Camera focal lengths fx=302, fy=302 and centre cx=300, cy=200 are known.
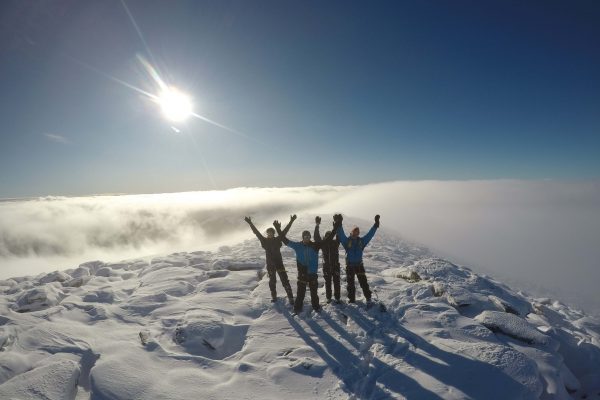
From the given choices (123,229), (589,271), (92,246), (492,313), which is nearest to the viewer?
(492,313)

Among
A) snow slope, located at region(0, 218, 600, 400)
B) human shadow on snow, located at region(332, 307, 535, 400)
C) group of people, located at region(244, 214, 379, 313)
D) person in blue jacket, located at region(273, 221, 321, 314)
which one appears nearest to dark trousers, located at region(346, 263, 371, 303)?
group of people, located at region(244, 214, 379, 313)

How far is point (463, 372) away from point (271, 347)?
4.12 meters

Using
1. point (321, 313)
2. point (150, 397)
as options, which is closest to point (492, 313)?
point (321, 313)

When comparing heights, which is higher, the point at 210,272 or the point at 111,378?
the point at 210,272

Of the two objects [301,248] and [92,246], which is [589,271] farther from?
[92,246]

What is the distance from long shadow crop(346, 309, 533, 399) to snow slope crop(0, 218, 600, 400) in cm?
2

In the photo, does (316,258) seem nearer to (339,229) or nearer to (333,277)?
(333,277)

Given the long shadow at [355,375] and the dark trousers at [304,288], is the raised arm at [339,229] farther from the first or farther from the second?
the long shadow at [355,375]

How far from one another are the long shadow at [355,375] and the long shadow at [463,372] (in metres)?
0.53

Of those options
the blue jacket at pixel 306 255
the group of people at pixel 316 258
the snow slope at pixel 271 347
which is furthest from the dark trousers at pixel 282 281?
the blue jacket at pixel 306 255

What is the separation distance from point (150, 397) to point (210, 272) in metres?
7.89

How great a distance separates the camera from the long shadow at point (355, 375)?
18.0 feet

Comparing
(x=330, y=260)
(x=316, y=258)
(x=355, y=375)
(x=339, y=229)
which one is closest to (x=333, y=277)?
(x=330, y=260)

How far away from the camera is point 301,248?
920cm
